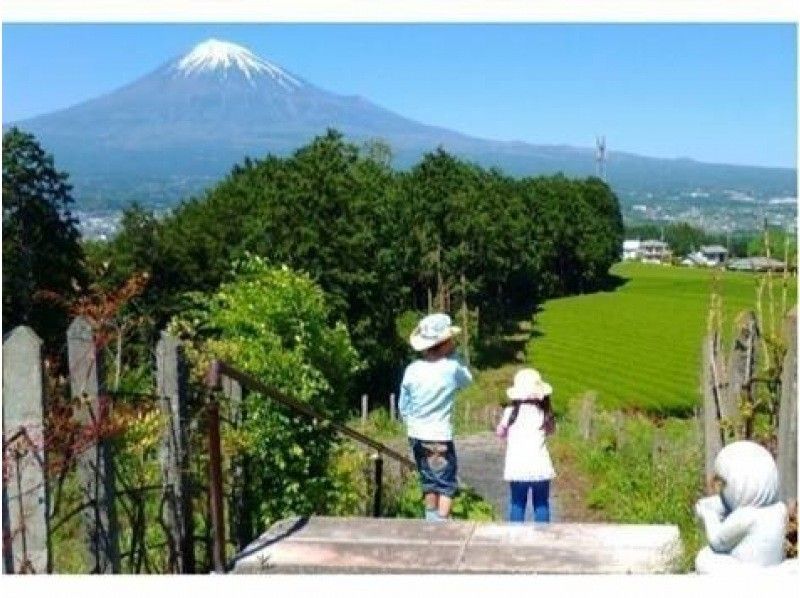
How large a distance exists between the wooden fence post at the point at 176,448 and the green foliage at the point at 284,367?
5.83ft

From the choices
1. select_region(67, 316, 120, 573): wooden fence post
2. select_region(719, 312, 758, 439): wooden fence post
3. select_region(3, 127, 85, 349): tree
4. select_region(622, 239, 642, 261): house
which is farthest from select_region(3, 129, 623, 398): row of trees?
select_region(622, 239, 642, 261): house

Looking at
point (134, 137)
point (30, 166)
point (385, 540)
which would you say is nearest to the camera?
point (385, 540)

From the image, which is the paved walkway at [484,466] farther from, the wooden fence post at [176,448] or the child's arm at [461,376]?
the wooden fence post at [176,448]

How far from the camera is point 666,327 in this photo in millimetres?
52406

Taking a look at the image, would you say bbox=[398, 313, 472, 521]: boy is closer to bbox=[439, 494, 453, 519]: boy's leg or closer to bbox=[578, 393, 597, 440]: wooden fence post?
bbox=[439, 494, 453, 519]: boy's leg

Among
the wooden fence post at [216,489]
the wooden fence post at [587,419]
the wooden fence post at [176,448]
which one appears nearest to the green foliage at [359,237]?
the wooden fence post at [587,419]

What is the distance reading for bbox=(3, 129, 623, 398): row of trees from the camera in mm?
19781

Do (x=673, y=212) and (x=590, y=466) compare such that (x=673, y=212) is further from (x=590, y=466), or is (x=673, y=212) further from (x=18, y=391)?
(x=18, y=391)

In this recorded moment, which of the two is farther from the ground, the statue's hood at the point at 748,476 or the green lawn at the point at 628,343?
the statue's hood at the point at 748,476

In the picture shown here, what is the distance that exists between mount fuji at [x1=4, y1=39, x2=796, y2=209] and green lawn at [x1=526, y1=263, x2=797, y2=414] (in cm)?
3677

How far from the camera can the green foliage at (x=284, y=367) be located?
6023mm

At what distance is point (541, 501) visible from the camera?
531 centimetres
